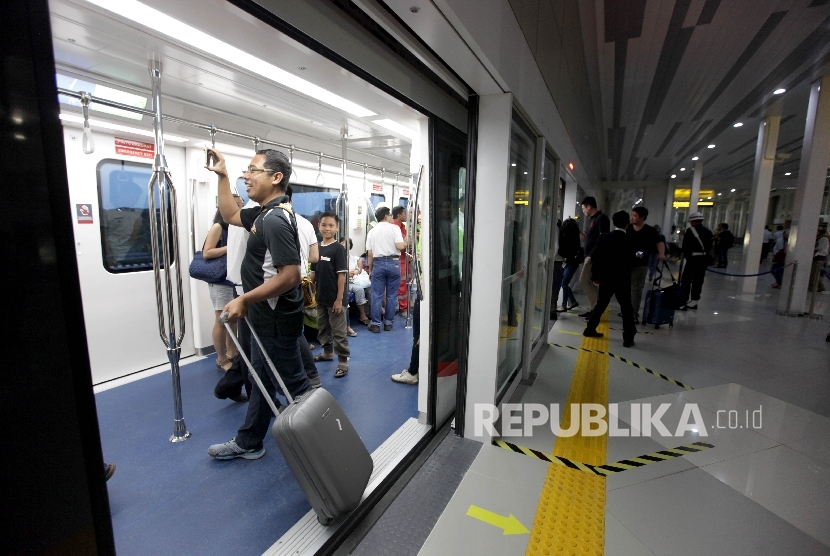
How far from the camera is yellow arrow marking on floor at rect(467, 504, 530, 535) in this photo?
2.20 meters

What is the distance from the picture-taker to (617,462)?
287 cm

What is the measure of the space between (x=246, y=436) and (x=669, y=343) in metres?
5.75

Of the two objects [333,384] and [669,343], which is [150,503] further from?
[669,343]

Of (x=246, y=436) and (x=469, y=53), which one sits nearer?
(x=469, y=53)

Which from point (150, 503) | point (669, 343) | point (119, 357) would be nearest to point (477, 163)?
point (150, 503)

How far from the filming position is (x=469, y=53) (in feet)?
6.85

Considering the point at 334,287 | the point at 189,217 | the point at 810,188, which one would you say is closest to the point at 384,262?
the point at 334,287

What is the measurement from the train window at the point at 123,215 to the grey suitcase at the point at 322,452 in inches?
133

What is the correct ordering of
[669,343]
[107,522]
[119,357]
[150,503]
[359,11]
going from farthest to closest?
[669,343], [119,357], [150,503], [359,11], [107,522]

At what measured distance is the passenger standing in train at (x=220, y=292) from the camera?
3.94 meters

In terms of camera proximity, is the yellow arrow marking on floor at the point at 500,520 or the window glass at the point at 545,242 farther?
the window glass at the point at 545,242

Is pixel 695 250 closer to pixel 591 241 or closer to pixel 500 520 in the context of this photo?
pixel 591 241

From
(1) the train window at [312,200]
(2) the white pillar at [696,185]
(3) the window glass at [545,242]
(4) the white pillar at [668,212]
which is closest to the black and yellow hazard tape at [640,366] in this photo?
(3) the window glass at [545,242]

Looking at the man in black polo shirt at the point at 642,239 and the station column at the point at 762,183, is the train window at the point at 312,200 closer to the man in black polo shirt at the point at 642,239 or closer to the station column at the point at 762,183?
the man in black polo shirt at the point at 642,239
